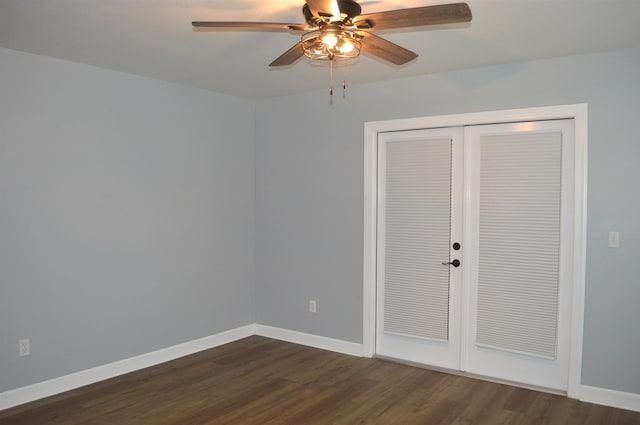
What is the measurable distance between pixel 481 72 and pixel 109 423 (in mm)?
3731

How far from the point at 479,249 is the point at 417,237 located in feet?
1.82

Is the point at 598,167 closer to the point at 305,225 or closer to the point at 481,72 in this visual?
the point at 481,72

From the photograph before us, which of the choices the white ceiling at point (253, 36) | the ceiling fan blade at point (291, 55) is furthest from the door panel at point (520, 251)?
the ceiling fan blade at point (291, 55)

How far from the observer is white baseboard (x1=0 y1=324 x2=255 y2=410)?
3525mm

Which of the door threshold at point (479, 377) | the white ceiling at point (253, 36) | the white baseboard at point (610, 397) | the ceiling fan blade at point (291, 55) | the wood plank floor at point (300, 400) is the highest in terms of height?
the white ceiling at point (253, 36)

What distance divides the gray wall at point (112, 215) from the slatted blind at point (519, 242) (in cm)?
251

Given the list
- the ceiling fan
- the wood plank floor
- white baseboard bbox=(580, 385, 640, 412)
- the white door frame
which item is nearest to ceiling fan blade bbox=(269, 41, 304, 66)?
the ceiling fan

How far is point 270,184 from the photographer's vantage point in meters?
5.29

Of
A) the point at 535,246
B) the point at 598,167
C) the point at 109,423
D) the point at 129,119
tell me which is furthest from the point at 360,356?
the point at 129,119

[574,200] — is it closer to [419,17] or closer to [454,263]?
[454,263]

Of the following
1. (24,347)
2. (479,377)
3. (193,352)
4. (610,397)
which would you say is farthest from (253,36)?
(610,397)

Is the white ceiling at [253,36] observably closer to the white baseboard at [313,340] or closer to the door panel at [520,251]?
the door panel at [520,251]

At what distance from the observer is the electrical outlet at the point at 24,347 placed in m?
3.54

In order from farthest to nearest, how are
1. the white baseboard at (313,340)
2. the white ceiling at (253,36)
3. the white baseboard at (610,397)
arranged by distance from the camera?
the white baseboard at (313,340) → the white baseboard at (610,397) → the white ceiling at (253,36)
